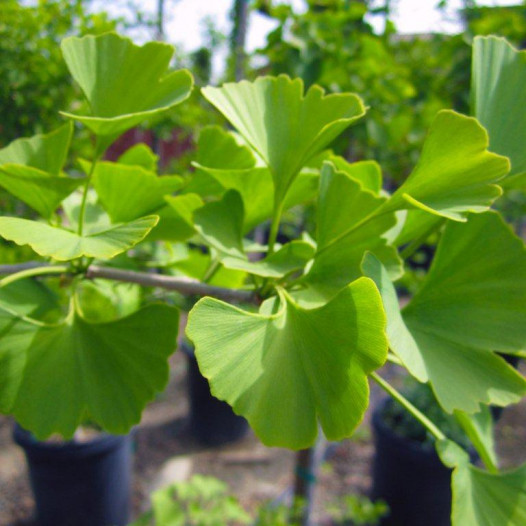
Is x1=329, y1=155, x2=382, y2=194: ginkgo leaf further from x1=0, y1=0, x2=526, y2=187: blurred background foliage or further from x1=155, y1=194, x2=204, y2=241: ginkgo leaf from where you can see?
x1=0, y1=0, x2=526, y2=187: blurred background foliage

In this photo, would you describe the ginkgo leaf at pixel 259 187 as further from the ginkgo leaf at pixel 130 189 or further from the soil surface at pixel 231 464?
the soil surface at pixel 231 464

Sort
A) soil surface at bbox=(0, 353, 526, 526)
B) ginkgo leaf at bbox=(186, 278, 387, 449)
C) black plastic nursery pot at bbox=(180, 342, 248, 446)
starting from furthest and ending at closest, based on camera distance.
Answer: black plastic nursery pot at bbox=(180, 342, 248, 446) → soil surface at bbox=(0, 353, 526, 526) → ginkgo leaf at bbox=(186, 278, 387, 449)

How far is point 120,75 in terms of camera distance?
355mm

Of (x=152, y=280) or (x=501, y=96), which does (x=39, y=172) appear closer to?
(x=152, y=280)

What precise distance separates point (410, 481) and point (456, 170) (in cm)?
121

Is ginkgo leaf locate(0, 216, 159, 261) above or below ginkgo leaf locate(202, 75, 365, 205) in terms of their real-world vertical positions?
below

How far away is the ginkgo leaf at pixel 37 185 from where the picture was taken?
31 cm

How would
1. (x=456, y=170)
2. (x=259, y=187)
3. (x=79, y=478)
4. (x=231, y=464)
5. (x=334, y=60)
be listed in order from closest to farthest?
(x=456, y=170), (x=259, y=187), (x=334, y=60), (x=79, y=478), (x=231, y=464)

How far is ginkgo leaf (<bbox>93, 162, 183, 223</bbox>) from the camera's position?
36cm

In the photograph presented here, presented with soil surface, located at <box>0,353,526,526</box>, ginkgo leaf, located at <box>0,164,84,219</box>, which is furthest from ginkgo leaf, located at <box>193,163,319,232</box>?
soil surface, located at <box>0,353,526,526</box>

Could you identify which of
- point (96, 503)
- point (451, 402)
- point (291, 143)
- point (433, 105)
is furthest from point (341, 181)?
point (96, 503)

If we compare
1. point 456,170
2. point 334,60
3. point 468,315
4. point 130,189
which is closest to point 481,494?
point 468,315

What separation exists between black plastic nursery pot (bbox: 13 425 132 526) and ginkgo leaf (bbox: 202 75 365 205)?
1.08 m

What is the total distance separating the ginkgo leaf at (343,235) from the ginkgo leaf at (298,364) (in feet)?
0.16
